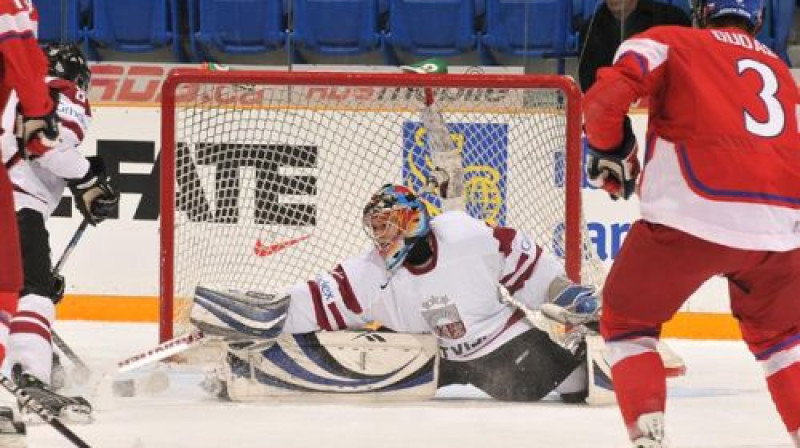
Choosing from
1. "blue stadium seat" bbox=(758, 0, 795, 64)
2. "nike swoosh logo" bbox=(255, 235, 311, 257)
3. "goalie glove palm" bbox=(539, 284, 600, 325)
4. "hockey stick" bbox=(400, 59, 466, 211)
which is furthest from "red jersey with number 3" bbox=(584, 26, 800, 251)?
"blue stadium seat" bbox=(758, 0, 795, 64)

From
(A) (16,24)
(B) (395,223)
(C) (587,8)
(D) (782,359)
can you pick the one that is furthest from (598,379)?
(C) (587,8)

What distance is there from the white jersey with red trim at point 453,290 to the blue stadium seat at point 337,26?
188cm

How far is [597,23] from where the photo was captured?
19.9 feet

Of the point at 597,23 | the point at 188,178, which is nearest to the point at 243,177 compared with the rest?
the point at 188,178

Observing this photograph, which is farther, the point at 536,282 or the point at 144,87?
the point at 144,87

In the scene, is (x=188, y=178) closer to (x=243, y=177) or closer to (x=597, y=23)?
(x=243, y=177)

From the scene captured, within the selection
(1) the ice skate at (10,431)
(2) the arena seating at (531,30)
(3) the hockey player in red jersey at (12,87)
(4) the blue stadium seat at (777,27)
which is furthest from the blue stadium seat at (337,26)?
(1) the ice skate at (10,431)

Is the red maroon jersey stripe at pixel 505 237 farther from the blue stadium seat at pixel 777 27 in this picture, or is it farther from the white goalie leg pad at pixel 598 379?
the blue stadium seat at pixel 777 27

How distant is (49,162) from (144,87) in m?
2.18

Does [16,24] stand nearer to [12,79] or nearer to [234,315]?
[12,79]

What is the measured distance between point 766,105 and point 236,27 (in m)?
3.67

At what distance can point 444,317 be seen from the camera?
4.65m

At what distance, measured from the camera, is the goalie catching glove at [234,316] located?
453 centimetres

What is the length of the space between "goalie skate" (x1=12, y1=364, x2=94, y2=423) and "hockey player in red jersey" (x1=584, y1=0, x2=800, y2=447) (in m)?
1.44
